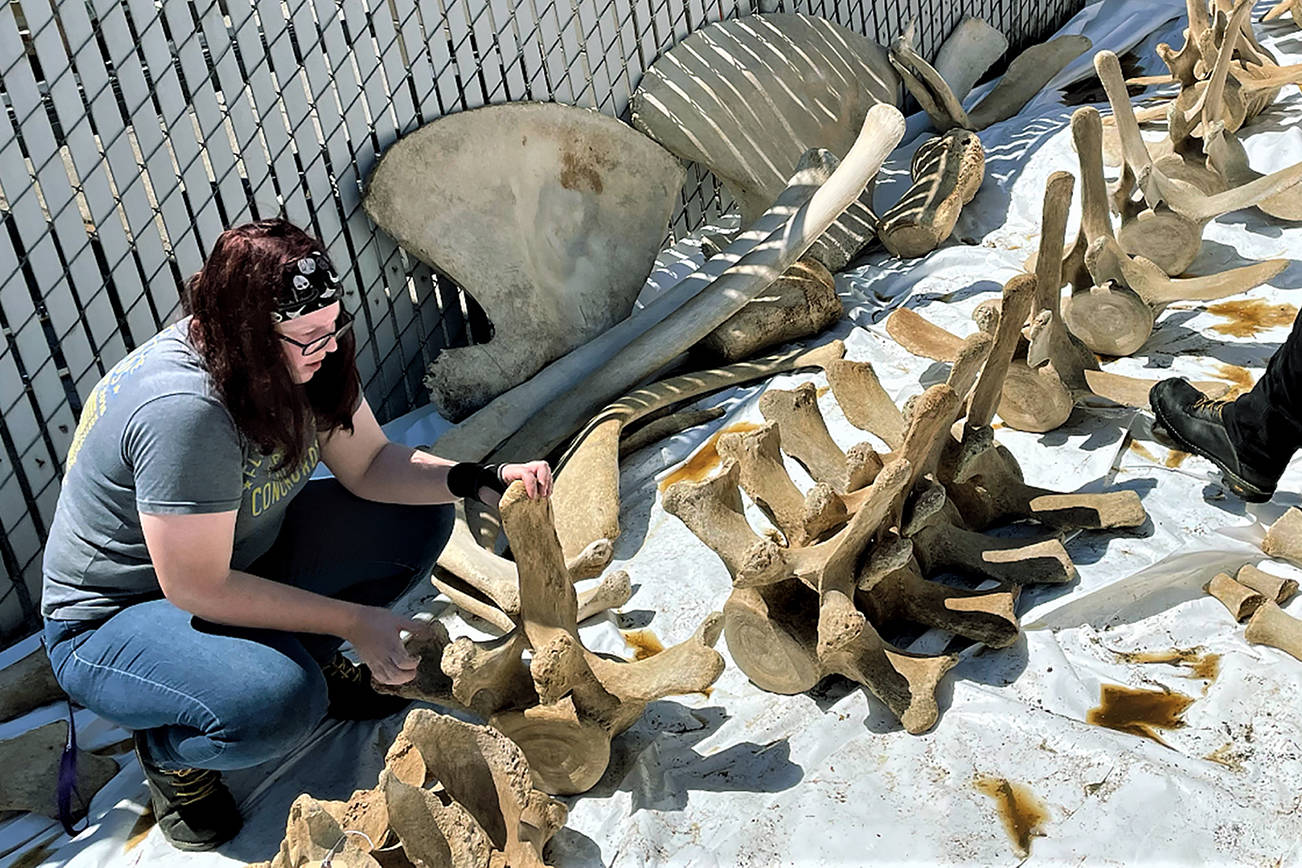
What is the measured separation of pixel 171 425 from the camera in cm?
181

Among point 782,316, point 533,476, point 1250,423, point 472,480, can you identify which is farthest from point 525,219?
point 1250,423

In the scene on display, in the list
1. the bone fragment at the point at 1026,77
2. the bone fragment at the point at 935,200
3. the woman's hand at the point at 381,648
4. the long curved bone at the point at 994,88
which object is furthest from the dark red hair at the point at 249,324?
the bone fragment at the point at 1026,77

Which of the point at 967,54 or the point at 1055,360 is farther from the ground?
the point at 967,54

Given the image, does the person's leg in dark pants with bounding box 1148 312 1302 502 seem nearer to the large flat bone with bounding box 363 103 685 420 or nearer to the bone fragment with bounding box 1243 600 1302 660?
the bone fragment with bounding box 1243 600 1302 660

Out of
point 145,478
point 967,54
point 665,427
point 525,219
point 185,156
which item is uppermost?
point 185,156

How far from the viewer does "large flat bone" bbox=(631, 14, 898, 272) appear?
161 inches

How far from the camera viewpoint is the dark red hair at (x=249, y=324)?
1.83 m

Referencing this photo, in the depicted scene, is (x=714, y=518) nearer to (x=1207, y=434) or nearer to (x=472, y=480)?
(x=472, y=480)

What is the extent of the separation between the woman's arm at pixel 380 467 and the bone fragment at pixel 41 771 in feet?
2.37

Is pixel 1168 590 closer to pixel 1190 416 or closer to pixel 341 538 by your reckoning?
pixel 1190 416

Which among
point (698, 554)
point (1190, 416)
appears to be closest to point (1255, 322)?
point (1190, 416)

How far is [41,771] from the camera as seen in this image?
2.27m

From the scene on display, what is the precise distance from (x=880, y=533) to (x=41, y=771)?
5.31 feet

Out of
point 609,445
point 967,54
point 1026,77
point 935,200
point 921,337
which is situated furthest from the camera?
Result: point 967,54
